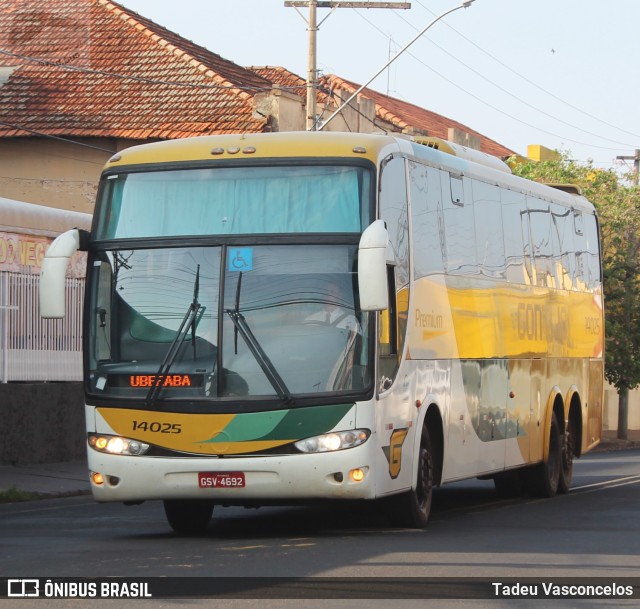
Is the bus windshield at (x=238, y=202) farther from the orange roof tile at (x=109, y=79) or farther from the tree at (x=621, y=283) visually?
the tree at (x=621, y=283)

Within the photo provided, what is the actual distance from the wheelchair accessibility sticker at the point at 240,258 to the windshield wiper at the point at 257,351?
0.13 meters

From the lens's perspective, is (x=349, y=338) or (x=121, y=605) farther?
(x=349, y=338)

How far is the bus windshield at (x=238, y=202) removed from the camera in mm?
13070

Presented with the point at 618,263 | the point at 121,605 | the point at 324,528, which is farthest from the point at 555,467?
the point at 618,263

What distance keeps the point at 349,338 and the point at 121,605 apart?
13.7 ft

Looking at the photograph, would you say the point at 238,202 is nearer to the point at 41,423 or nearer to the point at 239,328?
the point at 239,328

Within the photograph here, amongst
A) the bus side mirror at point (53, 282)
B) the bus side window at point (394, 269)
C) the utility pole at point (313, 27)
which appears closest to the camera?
the bus side mirror at point (53, 282)

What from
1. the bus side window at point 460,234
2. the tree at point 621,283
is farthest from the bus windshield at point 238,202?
the tree at point 621,283

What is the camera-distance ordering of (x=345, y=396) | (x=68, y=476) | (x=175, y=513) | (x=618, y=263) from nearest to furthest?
(x=345, y=396) < (x=175, y=513) < (x=68, y=476) < (x=618, y=263)

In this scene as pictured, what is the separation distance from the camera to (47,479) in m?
21.8

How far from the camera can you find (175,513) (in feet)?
46.2

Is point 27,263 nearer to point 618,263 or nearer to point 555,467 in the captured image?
point 555,467

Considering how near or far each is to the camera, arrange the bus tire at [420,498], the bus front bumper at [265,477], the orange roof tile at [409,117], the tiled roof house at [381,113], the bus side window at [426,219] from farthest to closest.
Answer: the orange roof tile at [409,117] < the tiled roof house at [381,113] < the bus side window at [426,219] < the bus tire at [420,498] < the bus front bumper at [265,477]

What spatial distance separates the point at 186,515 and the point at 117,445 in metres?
1.48
